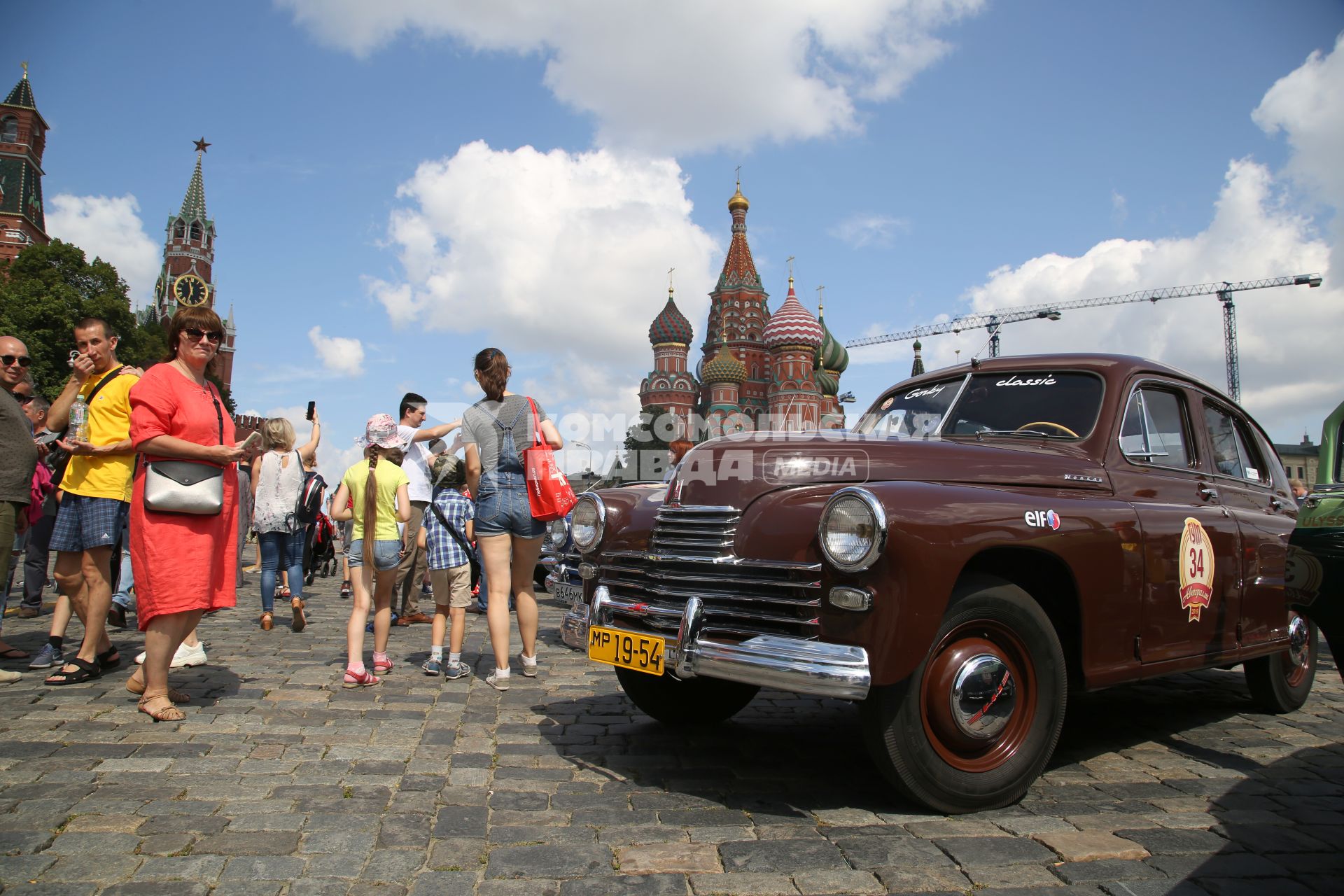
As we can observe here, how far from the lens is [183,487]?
4289 millimetres

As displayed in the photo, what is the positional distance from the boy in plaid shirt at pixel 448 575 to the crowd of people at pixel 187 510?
0.04ft

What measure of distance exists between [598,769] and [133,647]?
4.39m

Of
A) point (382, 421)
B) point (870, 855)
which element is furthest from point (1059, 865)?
point (382, 421)

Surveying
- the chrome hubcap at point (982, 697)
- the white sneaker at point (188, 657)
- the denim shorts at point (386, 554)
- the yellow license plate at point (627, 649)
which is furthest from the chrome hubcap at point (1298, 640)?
the white sneaker at point (188, 657)

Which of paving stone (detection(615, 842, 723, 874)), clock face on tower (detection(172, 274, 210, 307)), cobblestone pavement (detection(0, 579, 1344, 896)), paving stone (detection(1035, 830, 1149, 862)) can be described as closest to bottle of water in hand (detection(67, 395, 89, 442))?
cobblestone pavement (detection(0, 579, 1344, 896))

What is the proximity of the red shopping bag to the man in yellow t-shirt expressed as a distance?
7.63ft

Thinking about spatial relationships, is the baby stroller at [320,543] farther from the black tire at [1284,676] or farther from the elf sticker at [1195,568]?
the black tire at [1284,676]

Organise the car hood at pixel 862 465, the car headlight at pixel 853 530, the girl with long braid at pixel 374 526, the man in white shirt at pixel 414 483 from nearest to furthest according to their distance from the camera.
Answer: the car headlight at pixel 853 530, the car hood at pixel 862 465, the girl with long braid at pixel 374 526, the man in white shirt at pixel 414 483

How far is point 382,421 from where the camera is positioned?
5754 mm

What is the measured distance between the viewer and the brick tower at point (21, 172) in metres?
61.2

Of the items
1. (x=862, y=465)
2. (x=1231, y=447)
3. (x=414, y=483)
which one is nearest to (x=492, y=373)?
(x=414, y=483)

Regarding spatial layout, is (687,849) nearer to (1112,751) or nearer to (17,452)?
(1112,751)

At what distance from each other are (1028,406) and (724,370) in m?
59.5

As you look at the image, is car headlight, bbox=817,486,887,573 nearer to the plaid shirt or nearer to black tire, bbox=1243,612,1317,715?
the plaid shirt
